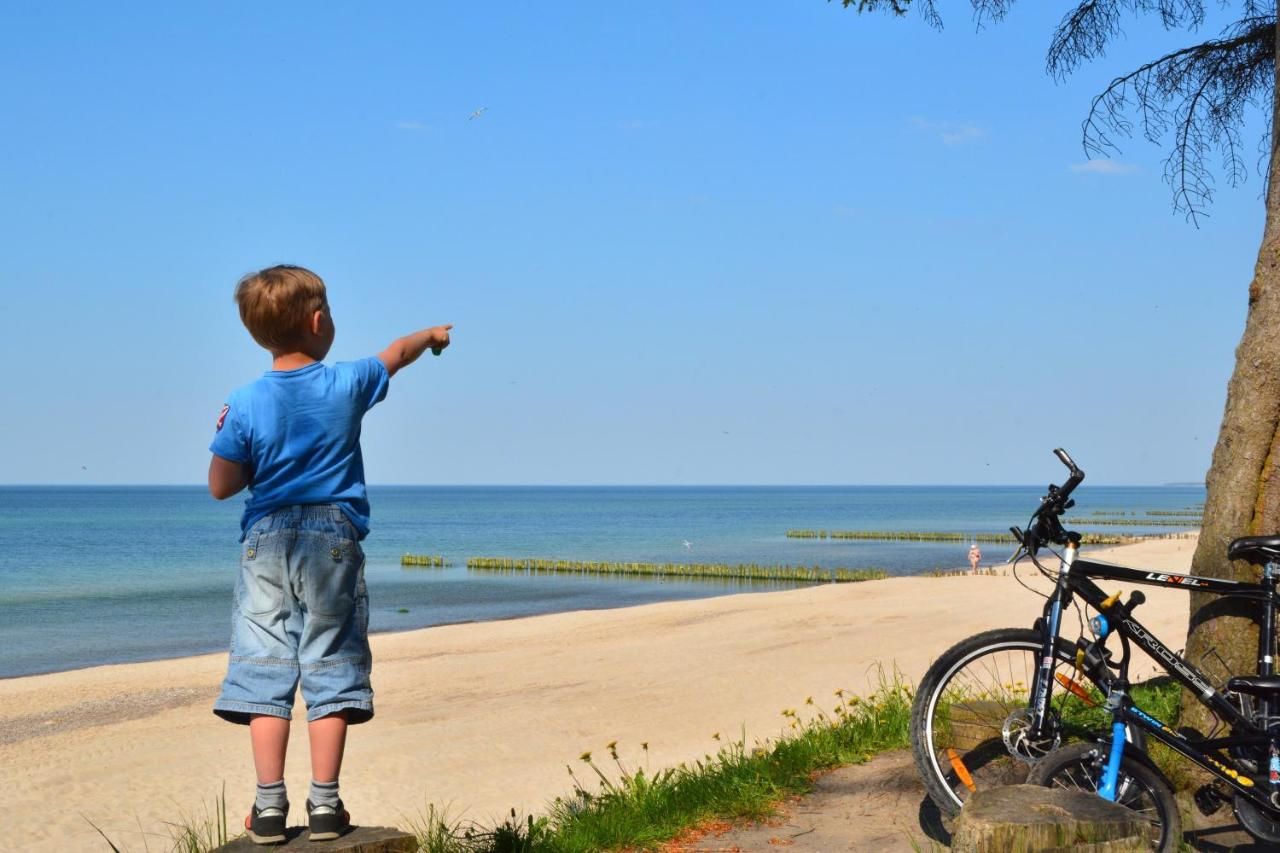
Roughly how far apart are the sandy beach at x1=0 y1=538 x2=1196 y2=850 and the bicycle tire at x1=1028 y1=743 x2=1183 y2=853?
623 cm

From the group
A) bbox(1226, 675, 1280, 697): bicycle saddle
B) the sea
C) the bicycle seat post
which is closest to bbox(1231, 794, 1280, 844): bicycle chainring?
the bicycle seat post

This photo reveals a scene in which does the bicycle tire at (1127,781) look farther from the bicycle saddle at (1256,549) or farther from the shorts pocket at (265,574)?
the shorts pocket at (265,574)

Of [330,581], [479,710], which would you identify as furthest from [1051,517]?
[479,710]

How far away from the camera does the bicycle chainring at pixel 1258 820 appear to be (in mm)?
4602

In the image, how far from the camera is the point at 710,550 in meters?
70.6

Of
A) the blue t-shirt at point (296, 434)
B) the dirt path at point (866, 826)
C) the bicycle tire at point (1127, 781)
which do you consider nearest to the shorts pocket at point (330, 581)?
the blue t-shirt at point (296, 434)

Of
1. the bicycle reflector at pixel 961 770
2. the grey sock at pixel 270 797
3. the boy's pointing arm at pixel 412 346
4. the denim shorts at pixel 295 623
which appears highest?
the boy's pointing arm at pixel 412 346

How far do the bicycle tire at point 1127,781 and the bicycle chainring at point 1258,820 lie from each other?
0.42 metres

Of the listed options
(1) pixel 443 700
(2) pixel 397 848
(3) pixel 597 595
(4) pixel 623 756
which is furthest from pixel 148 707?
(3) pixel 597 595

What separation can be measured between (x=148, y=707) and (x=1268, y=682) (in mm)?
17007

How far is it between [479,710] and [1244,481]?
11.9 meters

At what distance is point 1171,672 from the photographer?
489cm

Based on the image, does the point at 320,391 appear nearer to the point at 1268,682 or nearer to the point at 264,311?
the point at 264,311

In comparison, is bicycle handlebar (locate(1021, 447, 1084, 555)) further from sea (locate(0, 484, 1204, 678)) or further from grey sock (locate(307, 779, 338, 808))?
sea (locate(0, 484, 1204, 678))
